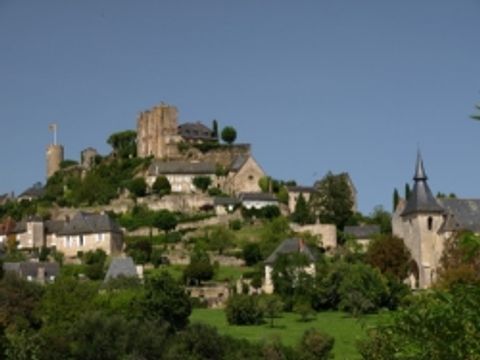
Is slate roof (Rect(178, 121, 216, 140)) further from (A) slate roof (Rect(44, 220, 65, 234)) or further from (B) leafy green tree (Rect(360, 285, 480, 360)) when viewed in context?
(B) leafy green tree (Rect(360, 285, 480, 360))

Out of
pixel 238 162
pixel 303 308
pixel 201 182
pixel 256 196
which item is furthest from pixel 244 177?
pixel 303 308

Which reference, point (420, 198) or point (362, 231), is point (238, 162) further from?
point (420, 198)

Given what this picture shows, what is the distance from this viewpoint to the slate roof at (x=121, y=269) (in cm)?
5800

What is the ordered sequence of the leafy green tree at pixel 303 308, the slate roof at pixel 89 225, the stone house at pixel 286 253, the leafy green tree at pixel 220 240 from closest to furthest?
the leafy green tree at pixel 303 308 → the stone house at pixel 286 253 → the leafy green tree at pixel 220 240 → the slate roof at pixel 89 225

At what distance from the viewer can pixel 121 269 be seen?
193 ft

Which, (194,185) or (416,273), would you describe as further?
(194,185)

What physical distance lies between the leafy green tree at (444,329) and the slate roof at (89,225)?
5643 cm

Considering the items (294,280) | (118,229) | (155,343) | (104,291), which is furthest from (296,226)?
(155,343)

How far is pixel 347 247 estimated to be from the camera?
6912 centimetres

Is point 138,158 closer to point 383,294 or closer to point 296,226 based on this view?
point 296,226

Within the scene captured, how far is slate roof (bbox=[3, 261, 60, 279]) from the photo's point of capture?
6372 cm

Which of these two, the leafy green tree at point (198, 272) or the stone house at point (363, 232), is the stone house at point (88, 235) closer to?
the leafy green tree at point (198, 272)

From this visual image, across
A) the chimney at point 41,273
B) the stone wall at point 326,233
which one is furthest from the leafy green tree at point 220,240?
the chimney at point 41,273

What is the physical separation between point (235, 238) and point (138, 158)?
22292 mm
